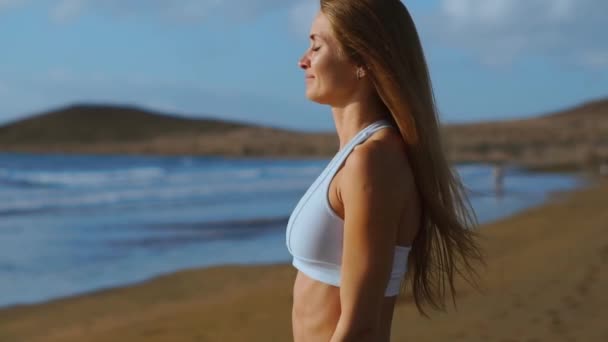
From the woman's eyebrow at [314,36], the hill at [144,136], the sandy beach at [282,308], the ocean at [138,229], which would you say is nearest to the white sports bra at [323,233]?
the woman's eyebrow at [314,36]

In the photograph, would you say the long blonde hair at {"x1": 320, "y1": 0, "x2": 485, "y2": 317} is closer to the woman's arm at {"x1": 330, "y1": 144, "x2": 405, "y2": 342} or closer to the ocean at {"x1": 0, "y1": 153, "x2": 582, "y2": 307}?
the woman's arm at {"x1": 330, "y1": 144, "x2": 405, "y2": 342}

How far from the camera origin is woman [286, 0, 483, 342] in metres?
1.60

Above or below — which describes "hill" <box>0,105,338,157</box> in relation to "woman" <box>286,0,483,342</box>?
below

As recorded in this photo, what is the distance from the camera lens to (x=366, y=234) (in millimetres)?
1591

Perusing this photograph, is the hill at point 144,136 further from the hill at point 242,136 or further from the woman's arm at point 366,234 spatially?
the woman's arm at point 366,234

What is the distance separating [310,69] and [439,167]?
1.19 feet

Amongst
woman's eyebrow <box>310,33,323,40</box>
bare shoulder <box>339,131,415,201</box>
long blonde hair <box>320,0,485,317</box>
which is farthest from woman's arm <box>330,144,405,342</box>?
woman's eyebrow <box>310,33,323,40</box>

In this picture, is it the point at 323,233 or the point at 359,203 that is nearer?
the point at 359,203

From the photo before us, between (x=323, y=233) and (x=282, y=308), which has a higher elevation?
(x=323, y=233)

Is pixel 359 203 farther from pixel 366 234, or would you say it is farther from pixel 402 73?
pixel 402 73

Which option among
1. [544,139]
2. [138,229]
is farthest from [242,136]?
[138,229]

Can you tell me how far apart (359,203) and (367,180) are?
0.05 meters

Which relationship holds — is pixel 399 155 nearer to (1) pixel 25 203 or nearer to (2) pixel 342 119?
(2) pixel 342 119

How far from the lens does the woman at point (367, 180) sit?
1604mm
